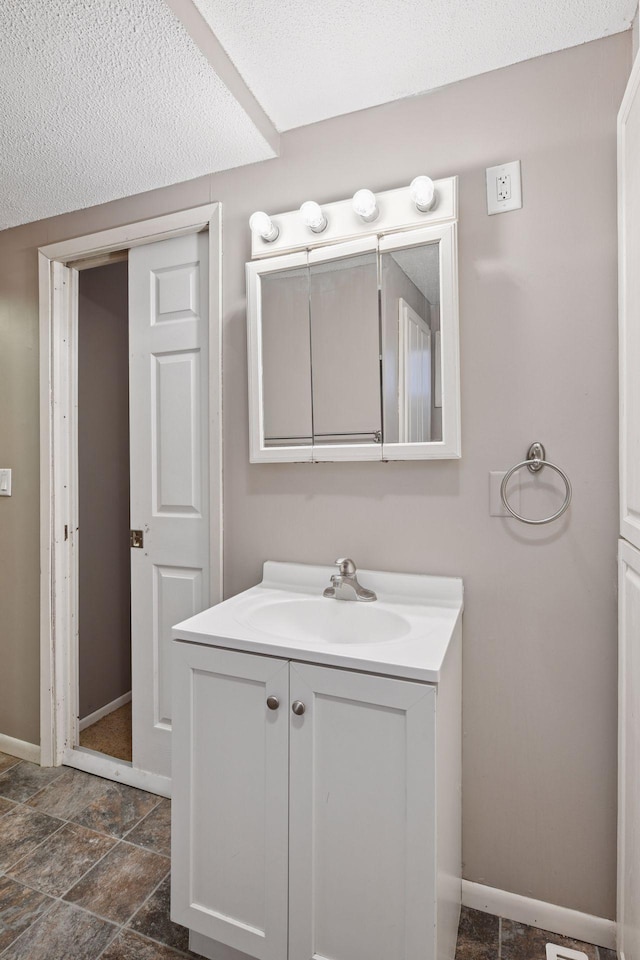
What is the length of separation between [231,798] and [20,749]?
4.80 feet

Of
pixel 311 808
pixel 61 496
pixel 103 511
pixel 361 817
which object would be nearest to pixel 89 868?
pixel 311 808

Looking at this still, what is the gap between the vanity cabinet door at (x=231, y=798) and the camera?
3.58 ft

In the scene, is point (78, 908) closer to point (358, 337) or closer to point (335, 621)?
point (335, 621)

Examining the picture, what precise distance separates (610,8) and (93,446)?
2.36m

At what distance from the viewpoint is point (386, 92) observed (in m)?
1.44

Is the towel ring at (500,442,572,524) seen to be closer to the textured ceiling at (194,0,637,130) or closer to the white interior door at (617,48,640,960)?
the white interior door at (617,48,640,960)

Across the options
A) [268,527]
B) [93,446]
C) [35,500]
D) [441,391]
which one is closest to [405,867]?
[268,527]

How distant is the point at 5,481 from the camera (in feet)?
7.03

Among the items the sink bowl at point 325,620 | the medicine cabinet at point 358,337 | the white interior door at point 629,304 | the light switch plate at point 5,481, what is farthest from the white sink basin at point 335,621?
the light switch plate at point 5,481

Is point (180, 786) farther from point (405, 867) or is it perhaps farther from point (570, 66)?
point (570, 66)

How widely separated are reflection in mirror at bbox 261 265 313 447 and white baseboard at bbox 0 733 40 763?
1651 mm

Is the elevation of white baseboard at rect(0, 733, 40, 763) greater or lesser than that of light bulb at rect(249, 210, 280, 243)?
lesser

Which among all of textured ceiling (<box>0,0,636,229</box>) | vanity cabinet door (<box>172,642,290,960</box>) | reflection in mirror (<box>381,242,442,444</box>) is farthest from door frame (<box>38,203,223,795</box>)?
reflection in mirror (<box>381,242,442,444</box>)

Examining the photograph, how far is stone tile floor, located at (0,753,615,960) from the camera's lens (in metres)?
1.24
